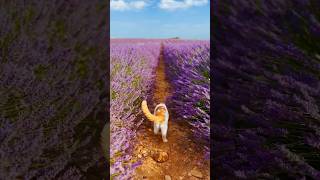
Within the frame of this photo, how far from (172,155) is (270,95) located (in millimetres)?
948

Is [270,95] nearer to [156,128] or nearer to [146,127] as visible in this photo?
[156,128]

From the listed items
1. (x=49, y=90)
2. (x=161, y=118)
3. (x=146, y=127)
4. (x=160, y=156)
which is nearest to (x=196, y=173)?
(x=160, y=156)

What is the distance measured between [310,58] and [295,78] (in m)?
0.10

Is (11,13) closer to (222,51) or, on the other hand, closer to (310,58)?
(222,51)

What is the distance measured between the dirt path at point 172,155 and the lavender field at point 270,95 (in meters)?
0.38

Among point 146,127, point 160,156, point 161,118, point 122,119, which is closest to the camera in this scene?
point 122,119

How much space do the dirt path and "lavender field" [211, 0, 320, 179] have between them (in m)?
0.38

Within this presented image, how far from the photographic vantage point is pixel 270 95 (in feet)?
5.43

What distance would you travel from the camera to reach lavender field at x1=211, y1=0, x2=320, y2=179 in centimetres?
145

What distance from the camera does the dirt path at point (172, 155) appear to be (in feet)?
7.30

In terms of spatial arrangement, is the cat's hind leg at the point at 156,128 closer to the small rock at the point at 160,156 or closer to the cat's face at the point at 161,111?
the cat's face at the point at 161,111

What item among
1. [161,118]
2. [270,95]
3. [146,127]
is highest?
[270,95]

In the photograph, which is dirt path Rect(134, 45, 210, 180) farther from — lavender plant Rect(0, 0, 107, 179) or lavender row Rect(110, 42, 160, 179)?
lavender plant Rect(0, 0, 107, 179)

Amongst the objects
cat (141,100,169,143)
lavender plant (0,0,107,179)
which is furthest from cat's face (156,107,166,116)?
lavender plant (0,0,107,179)
